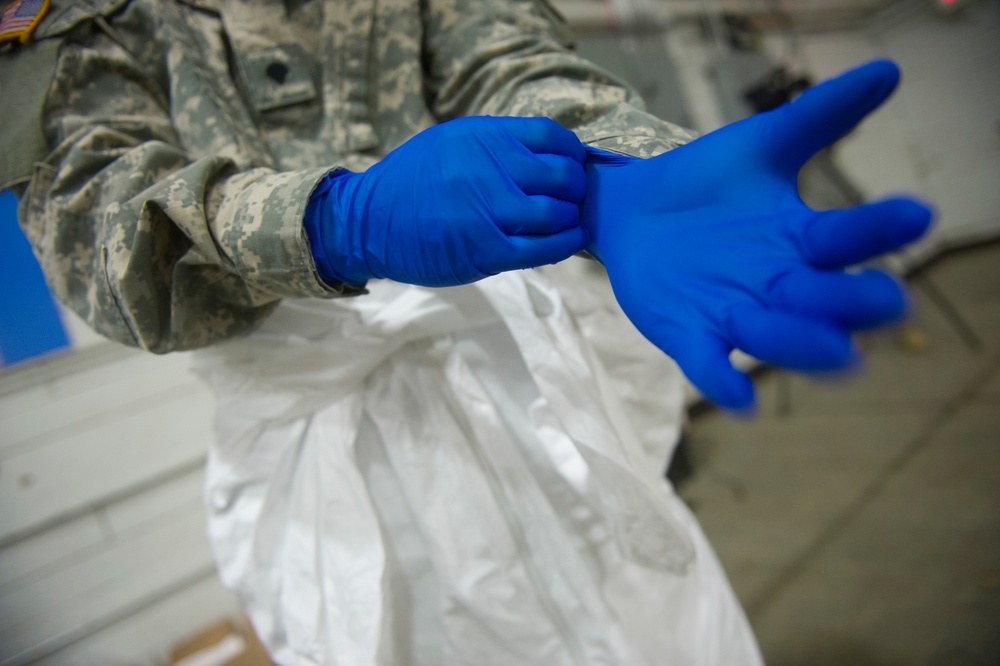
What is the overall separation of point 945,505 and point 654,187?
1.29 metres

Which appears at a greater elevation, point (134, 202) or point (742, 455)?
point (134, 202)

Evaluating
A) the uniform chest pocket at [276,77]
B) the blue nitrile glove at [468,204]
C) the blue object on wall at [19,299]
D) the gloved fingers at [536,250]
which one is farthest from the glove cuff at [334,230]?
the blue object on wall at [19,299]

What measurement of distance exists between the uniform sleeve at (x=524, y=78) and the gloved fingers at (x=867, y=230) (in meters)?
0.19

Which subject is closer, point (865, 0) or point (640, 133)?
point (640, 133)

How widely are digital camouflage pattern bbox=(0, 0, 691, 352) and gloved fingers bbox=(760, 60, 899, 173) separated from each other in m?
0.13

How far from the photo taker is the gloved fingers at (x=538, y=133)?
38 cm

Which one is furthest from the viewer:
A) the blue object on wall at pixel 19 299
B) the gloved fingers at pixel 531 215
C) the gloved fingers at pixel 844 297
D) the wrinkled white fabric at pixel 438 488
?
the blue object on wall at pixel 19 299

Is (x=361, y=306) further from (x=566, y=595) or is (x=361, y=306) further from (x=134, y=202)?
(x=566, y=595)

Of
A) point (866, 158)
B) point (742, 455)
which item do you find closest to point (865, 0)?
point (866, 158)

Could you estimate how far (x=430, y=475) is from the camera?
22.2 inches

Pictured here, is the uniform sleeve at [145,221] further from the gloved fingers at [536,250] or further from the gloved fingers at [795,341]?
the gloved fingers at [795,341]

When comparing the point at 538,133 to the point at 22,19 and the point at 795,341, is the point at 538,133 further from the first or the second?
the point at 22,19

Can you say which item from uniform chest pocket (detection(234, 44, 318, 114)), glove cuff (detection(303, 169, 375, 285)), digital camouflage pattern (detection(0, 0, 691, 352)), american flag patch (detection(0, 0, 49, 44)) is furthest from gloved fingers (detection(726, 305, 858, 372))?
american flag patch (detection(0, 0, 49, 44))

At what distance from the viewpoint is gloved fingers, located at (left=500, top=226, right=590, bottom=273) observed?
0.38 meters
